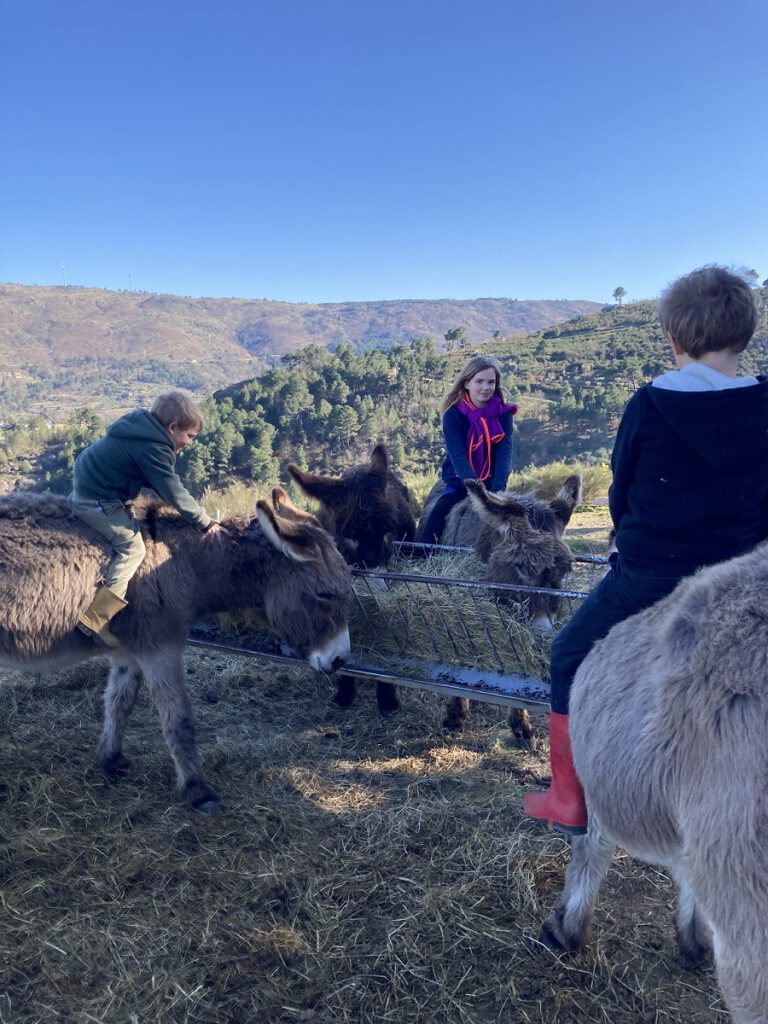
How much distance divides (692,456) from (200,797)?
345cm

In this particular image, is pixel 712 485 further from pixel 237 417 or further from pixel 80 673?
pixel 237 417

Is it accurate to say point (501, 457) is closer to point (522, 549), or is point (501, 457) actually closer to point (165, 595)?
point (522, 549)

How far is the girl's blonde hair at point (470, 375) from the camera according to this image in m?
5.91

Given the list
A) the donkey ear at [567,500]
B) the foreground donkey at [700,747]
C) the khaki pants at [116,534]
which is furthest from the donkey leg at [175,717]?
the donkey ear at [567,500]

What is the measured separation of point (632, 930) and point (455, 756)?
69.2 inches

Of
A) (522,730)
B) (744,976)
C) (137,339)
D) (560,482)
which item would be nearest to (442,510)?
(522,730)

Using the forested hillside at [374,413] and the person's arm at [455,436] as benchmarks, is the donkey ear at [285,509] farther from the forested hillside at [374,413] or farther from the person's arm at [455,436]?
the forested hillside at [374,413]

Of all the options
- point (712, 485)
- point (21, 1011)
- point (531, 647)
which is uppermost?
point (712, 485)

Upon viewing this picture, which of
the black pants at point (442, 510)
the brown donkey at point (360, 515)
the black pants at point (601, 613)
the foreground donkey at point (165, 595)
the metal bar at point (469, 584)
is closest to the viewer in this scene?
the black pants at point (601, 613)

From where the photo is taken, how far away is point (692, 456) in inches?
86.5

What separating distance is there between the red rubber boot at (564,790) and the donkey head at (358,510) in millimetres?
2780

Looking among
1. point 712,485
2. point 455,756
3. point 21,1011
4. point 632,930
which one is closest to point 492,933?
point 632,930

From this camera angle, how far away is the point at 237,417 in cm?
3294

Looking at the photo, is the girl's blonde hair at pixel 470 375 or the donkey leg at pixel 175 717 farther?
the girl's blonde hair at pixel 470 375
